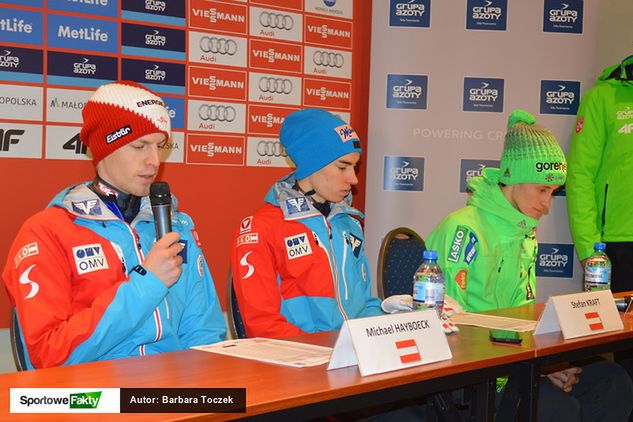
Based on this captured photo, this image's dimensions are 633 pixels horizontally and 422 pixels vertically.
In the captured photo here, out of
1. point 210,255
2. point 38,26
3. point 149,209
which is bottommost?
point 210,255

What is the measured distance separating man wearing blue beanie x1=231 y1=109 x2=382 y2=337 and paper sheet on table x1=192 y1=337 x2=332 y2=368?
0.40 m

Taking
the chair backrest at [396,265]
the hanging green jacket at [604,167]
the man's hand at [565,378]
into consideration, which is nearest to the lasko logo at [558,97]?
the hanging green jacket at [604,167]

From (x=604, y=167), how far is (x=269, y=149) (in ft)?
6.16

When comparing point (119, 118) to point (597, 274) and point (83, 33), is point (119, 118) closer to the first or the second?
point (83, 33)

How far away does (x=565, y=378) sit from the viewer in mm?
2748

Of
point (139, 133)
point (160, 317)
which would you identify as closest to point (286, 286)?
point (160, 317)

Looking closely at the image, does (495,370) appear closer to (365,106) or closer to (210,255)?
(210,255)

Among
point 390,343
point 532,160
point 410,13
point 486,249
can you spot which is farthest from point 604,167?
point 390,343

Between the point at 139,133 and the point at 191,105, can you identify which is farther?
the point at 191,105

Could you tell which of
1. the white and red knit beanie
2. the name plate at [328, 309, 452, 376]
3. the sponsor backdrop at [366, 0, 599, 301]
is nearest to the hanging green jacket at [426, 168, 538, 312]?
the name plate at [328, 309, 452, 376]

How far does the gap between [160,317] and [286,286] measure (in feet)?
1.86

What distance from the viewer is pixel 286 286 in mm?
2584

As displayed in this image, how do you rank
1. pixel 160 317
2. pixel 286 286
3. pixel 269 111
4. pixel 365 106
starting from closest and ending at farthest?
1. pixel 160 317
2. pixel 286 286
3. pixel 269 111
4. pixel 365 106

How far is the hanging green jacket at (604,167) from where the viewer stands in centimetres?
429
